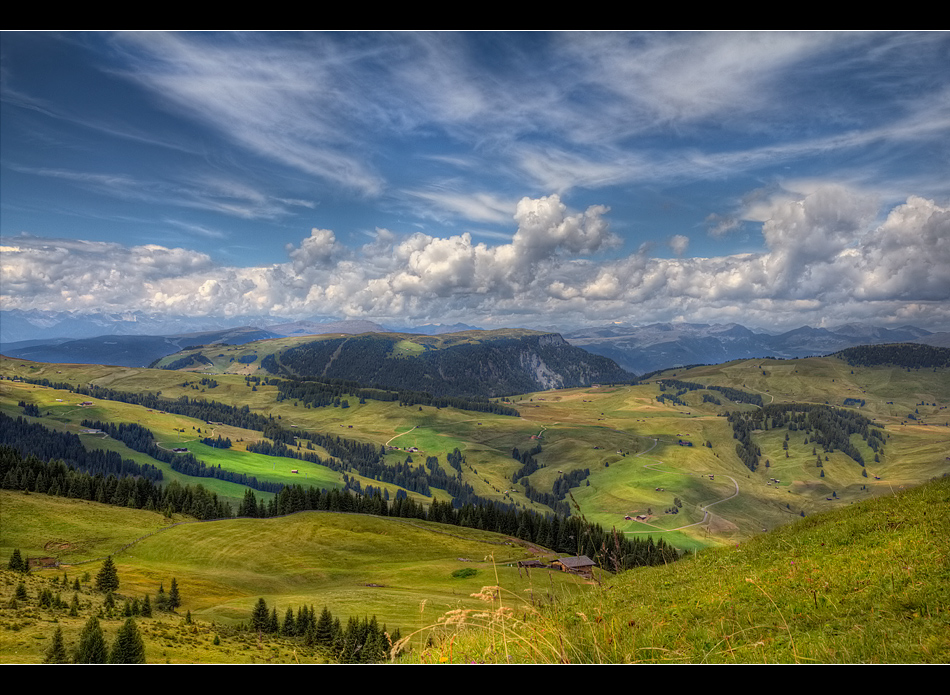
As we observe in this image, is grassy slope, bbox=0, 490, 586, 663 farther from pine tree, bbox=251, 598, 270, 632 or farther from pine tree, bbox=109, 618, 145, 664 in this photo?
pine tree, bbox=109, 618, 145, 664

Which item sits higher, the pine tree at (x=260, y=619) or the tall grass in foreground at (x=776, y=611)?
the tall grass in foreground at (x=776, y=611)

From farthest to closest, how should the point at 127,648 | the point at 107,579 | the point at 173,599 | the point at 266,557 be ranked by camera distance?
the point at 266,557, the point at 107,579, the point at 173,599, the point at 127,648

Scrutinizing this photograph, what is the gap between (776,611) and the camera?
10086 mm

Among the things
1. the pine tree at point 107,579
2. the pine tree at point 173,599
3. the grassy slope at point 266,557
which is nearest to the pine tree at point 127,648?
the grassy slope at point 266,557

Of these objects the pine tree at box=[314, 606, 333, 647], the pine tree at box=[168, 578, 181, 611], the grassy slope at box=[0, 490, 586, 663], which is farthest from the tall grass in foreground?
the pine tree at box=[168, 578, 181, 611]

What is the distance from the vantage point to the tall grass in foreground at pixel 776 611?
6.45 meters

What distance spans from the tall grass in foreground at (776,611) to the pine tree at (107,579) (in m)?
58.3

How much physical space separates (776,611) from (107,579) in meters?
67.3

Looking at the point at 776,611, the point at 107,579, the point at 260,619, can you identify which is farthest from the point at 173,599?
the point at 776,611

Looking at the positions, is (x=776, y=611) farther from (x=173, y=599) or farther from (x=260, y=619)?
(x=173, y=599)

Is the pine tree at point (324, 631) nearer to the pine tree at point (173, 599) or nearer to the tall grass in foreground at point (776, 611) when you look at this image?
the pine tree at point (173, 599)
